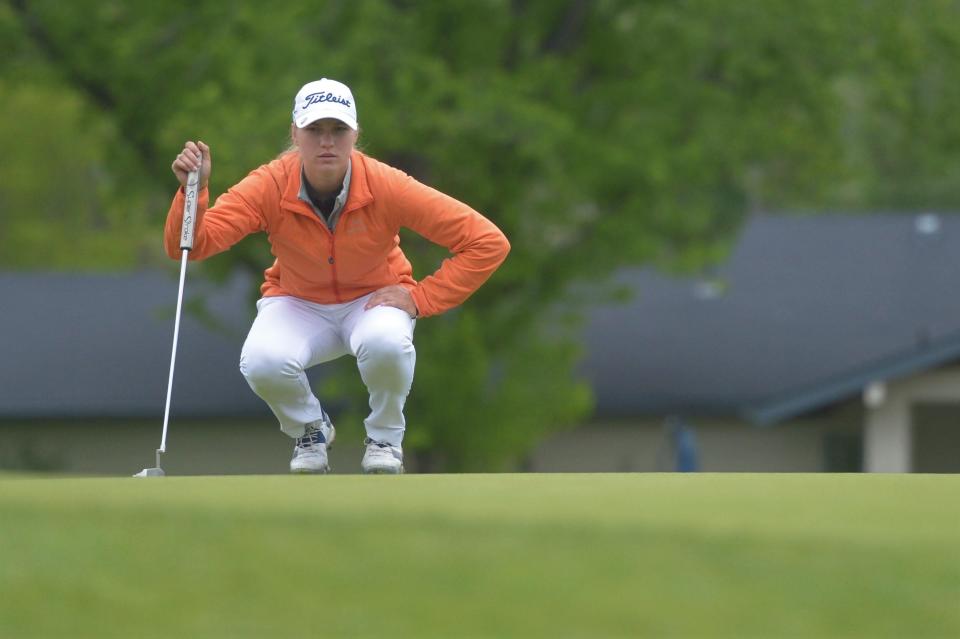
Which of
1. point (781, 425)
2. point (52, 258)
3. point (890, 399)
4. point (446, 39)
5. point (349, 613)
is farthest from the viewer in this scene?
point (52, 258)

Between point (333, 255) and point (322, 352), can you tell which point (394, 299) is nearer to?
point (333, 255)

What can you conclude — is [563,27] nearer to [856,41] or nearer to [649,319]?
[856,41]

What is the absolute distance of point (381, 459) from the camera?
26.6 feet

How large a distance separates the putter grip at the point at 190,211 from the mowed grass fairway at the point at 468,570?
2.42 metres

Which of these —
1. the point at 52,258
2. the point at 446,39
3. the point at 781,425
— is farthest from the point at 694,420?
the point at 52,258

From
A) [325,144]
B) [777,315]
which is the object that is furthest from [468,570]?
[777,315]

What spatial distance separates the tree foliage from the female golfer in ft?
36.0

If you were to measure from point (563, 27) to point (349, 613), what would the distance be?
1851 cm

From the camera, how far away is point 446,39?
2181 cm

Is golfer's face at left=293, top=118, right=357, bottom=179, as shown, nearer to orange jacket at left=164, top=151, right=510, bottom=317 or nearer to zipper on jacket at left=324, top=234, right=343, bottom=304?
orange jacket at left=164, top=151, right=510, bottom=317

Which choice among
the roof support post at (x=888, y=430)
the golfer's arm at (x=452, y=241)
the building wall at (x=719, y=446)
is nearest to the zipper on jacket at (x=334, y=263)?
the golfer's arm at (x=452, y=241)

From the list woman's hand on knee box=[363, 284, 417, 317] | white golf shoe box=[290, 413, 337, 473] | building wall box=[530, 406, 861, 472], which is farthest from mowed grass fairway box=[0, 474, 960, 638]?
building wall box=[530, 406, 861, 472]

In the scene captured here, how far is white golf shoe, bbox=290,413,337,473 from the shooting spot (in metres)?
8.30

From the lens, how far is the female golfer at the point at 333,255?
771cm
